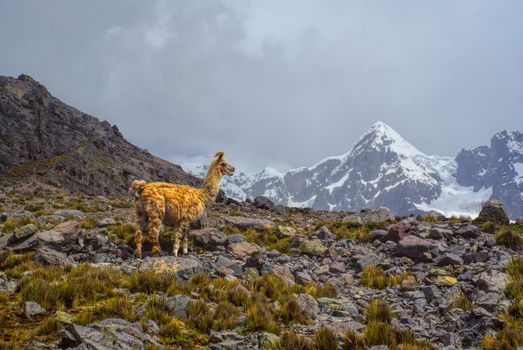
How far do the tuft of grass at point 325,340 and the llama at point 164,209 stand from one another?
6.84 metres

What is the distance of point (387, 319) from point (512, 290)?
11.4ft

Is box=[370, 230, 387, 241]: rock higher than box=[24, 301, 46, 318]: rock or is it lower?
higher

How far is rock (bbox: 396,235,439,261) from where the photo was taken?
14.8 metres

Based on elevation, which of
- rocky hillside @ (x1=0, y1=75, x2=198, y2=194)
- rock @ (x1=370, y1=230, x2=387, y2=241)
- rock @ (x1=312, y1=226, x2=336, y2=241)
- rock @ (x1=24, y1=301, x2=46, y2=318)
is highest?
rocky hillside @ (x1=0, y1=75, x2=198, y2=194)

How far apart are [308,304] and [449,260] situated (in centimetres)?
671

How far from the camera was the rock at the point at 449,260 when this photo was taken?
13500 millimetres

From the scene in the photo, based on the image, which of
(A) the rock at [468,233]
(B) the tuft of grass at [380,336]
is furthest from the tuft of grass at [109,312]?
(A) the rock at [468,233]

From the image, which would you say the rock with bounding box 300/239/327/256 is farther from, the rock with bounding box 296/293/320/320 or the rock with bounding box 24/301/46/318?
the rock with bounding box 24/301/46/318

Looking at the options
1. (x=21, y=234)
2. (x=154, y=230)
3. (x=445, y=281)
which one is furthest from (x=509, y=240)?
(x=21, y=234)

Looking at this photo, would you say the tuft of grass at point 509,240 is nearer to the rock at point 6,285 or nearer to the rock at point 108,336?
the rock at point 108,336

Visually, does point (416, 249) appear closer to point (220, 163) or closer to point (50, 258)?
point (220, 163)

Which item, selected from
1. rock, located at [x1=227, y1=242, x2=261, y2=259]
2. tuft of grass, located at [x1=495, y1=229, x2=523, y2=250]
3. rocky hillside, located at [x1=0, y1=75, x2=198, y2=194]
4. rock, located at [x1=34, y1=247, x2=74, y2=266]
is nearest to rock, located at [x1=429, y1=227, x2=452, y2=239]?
tuft of grass, located at [x1=495, y1=229, x2=523, y2=250]

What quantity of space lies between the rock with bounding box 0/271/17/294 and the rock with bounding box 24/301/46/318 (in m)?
1.51

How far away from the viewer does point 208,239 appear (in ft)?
50.2
